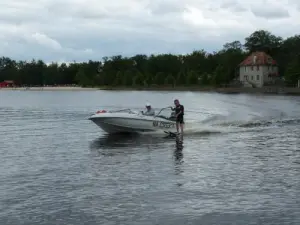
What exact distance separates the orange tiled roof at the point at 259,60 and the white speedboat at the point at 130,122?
118 metres

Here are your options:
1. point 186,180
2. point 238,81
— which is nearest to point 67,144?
point 186,180

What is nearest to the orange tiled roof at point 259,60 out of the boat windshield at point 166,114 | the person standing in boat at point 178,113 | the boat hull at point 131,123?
the boat windshield at point 166,114

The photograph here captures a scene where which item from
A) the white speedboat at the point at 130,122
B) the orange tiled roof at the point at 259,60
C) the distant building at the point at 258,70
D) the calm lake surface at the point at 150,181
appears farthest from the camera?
the orange tiled roof at the point at 259,60

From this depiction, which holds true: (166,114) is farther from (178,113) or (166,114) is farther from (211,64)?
(211,64)

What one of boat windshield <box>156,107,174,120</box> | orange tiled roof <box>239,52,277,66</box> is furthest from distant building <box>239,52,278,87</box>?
boat windshield <box>156,107,174,120</box>

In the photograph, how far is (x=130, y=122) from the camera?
92.8ft

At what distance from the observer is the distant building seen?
469 ft

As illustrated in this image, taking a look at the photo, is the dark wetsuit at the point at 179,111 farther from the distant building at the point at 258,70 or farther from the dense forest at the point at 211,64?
the distant building at the point at 258,70

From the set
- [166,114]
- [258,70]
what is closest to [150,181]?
[166,114]

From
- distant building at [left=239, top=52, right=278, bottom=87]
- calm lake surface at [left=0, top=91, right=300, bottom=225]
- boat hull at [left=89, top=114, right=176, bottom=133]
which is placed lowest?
calm lake surface at [left=0, top=91, right=300, bottom=225]

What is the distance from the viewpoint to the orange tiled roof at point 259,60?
143113 mm

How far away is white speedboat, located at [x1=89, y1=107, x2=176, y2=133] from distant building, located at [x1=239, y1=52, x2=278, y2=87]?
387 feet

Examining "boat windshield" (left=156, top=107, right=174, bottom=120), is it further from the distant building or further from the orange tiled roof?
the orange tiled roof

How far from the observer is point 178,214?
1211 centimetres
